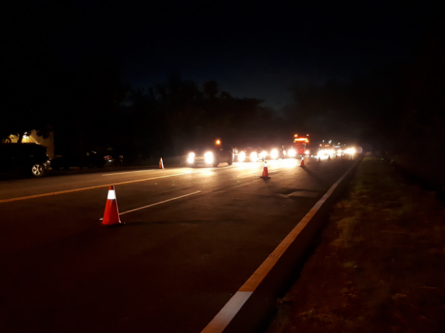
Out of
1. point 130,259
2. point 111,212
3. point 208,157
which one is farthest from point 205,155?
point 130,259

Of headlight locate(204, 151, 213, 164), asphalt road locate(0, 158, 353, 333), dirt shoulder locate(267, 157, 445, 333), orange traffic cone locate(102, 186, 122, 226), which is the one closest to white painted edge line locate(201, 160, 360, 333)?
asphalt road locate(0, 158, 353, 333)

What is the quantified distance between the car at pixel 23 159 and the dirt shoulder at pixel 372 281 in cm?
1760

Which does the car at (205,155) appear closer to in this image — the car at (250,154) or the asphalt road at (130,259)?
the asphalt road at (130,259)

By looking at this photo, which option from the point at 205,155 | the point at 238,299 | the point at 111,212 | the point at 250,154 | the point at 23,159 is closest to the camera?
the point at 238,299

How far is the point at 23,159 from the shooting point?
67.6 feet

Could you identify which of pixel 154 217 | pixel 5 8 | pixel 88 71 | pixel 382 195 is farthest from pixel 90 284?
pixel 88 71

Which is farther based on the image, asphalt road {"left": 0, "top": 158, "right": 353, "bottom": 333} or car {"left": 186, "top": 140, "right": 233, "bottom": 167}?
car {"left": 186, "top": 140, "right": 233, "bottom": 167}

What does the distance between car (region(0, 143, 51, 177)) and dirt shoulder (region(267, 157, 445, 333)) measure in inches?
693

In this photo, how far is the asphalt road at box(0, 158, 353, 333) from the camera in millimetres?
4133

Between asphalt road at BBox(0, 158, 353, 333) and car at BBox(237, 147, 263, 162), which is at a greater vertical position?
car at BBox(237, 147, 263, 162)

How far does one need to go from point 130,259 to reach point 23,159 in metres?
17.4

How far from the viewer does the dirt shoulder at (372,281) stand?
157 inches

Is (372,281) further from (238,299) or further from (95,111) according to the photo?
(95,111)

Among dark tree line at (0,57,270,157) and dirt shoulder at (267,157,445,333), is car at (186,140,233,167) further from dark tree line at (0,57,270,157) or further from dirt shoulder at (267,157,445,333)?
dirt shoulder at (267,157,445,333)
